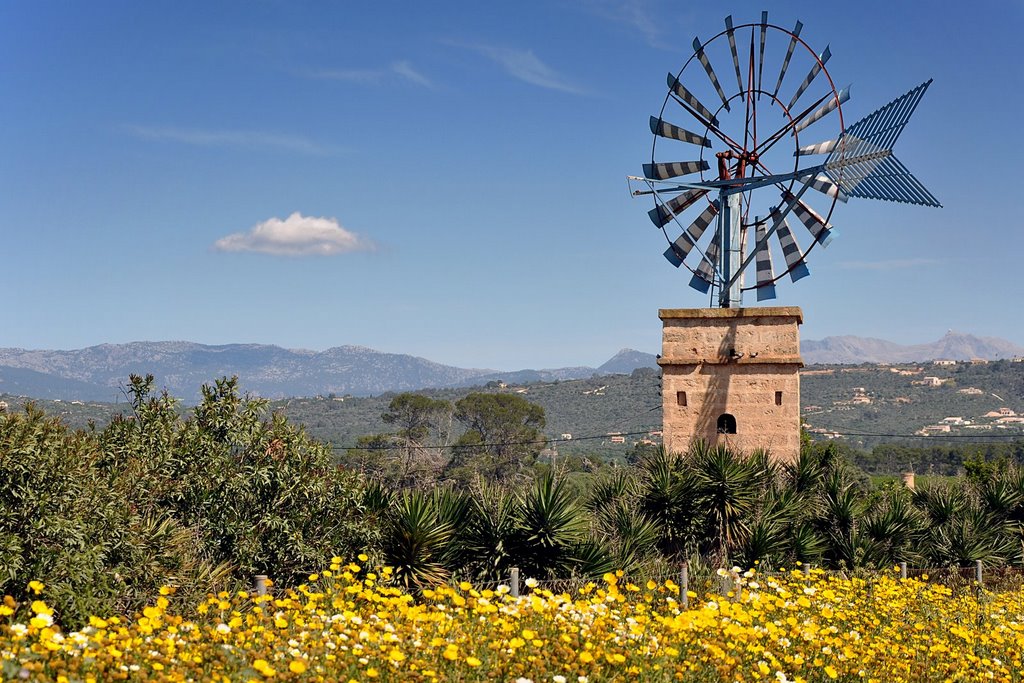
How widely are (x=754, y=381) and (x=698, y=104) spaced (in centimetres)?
684

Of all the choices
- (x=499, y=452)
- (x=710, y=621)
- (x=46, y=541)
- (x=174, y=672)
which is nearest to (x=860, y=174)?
(x=710, y=621)

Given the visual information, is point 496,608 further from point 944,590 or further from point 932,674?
point 944,590

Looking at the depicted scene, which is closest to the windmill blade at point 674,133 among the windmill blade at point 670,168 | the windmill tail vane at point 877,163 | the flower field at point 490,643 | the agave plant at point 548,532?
the windmill blade at point 670,168

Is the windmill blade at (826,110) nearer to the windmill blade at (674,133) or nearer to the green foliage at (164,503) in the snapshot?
the windmill blade at (674,133)

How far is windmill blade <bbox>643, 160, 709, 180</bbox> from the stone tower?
11.5ft

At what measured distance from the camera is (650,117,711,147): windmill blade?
27.2m

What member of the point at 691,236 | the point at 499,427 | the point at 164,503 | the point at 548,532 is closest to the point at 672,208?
the point at 691,236

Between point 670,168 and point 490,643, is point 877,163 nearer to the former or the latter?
point 670,168

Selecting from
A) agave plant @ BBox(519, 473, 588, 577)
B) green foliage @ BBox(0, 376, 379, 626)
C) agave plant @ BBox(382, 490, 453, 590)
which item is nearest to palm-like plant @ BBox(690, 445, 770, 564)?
agave plant @ BBox(519, 473, 588, 577)

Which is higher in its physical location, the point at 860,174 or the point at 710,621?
the point at 860,174

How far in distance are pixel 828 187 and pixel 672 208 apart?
4.30m

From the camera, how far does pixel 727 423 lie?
26.2 m

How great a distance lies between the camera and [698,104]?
27.4m

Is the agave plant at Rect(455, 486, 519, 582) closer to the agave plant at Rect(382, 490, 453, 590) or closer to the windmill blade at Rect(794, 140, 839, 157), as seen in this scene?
the agave plant at Rect(382, 490, 453, 590)
